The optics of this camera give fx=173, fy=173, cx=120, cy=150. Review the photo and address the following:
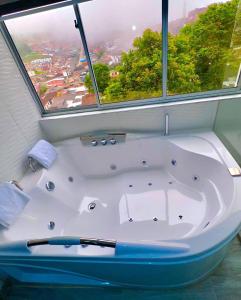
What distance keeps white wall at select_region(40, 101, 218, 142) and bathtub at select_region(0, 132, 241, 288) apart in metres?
0.12

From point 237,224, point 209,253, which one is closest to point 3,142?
point 209,253

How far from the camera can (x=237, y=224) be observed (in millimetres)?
1029

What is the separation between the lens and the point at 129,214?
5.65 ft

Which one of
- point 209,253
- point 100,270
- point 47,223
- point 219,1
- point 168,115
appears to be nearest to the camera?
point 209,253

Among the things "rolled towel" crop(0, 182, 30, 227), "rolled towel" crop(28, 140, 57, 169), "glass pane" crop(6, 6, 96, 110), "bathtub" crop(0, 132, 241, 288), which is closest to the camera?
"bathtub" crop(0, 132, 241, 288)

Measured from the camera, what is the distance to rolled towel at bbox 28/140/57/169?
1.80 meters

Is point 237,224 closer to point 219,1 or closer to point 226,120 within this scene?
point 226,120

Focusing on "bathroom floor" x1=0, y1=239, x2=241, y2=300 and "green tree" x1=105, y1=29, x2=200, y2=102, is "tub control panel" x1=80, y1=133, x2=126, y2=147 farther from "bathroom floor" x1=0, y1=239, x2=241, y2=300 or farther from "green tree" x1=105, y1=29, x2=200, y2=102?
"bathroom floor" x1=0, y1=239, x2=241, y2=300

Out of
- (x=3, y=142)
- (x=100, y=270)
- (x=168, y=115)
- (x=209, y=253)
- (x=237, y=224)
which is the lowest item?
(x=100, y=270)

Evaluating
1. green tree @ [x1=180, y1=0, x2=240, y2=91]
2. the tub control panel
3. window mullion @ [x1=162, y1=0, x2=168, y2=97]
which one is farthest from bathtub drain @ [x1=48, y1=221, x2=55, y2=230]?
green tree @ [x1=180, y1=0, x2=240, y2=91]

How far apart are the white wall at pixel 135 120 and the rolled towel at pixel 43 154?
0.28 metres

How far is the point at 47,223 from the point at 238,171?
5.58 ft

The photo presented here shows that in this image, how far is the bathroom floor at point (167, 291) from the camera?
1200 mm

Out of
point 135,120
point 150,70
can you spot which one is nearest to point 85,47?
point 150,70
